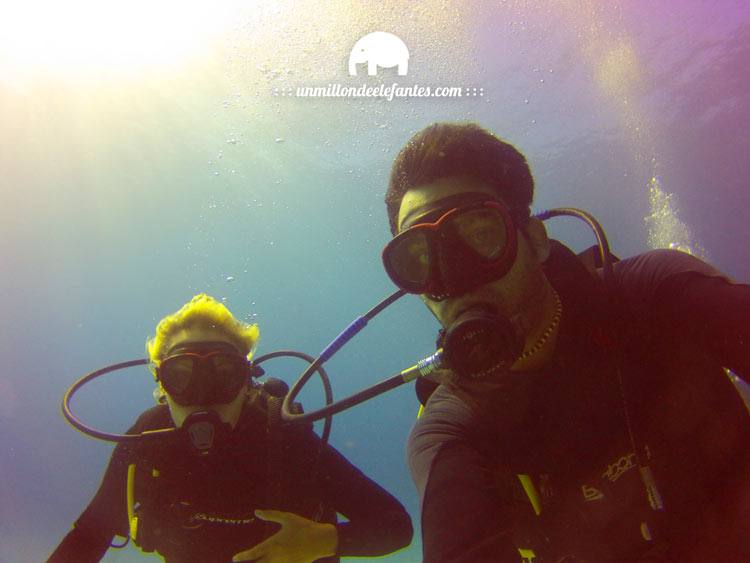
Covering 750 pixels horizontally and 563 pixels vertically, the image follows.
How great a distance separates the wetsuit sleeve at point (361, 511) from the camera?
295 centimetres

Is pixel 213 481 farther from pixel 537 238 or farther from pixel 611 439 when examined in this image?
pixel 537 238

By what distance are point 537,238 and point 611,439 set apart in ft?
3.01

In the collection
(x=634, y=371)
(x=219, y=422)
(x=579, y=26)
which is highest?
(x=579, y=26)

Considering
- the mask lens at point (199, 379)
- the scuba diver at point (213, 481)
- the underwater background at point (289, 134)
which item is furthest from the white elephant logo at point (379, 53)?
the scuba diver at point (213, 481)

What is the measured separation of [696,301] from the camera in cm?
181

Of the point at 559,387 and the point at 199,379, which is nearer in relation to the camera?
the point at 559,387

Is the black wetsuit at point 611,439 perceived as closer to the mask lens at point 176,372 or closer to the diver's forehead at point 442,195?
the diver's forehead at point 442,195

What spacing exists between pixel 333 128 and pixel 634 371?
1895 cm

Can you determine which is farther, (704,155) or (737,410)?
(704,155)

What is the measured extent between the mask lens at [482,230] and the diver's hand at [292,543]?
77.3 inches

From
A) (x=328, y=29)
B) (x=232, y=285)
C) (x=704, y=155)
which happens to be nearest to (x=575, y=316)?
(x=328, y=29)

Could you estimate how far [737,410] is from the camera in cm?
178

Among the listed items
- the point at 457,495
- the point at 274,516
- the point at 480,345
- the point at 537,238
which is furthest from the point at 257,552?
the point at 537,238

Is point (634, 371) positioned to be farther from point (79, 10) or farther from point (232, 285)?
point (232, 285)
